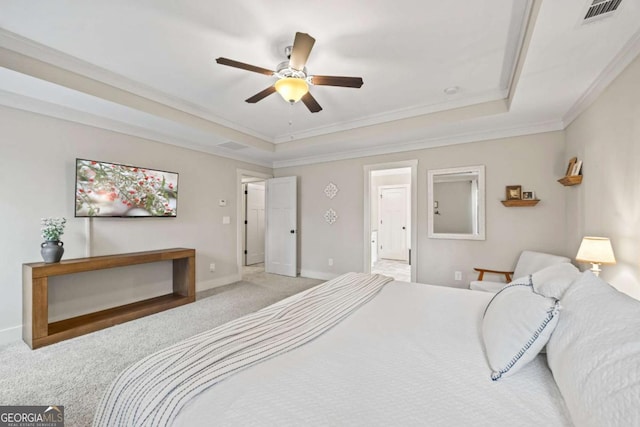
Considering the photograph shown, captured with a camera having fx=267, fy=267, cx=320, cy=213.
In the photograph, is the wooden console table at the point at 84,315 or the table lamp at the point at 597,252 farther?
the wooden console table at the point at 84,315

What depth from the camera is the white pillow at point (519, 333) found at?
1052 mm

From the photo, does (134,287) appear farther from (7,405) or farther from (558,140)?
(558,140)

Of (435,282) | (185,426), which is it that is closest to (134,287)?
(185,426)

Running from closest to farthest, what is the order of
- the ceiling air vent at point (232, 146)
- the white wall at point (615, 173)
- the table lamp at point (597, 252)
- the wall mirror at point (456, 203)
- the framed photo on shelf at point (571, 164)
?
the white wall at point (615, 173)
the table lamp at point (597, 252)
the framed photo on shelf at point (571, 164)
the wall mirror at point (456, 203)
the ceiling air vent at point (232, 146)

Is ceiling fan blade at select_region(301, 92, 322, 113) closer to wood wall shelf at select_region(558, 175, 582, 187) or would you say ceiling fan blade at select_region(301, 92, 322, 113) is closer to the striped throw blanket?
the striped throw blanket

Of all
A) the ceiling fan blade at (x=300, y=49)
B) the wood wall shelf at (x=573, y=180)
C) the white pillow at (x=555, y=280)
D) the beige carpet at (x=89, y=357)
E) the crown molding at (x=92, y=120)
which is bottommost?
the beige carpet at (x=89, y=357)

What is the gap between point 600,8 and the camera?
1.54 meters

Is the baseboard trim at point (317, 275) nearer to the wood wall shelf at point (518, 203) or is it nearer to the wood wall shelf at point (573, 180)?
the wood wall shelf at point (518, 203)

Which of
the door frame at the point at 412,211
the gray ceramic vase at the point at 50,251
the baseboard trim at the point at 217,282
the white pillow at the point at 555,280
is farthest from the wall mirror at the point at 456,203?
the gray ceramic vase at the point at 50,251

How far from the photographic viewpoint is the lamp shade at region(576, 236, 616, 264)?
6.88 ft

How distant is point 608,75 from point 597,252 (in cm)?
143

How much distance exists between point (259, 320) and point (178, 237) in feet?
10.3

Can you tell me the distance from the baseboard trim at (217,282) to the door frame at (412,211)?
2322 mm

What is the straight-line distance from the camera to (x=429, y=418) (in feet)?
2.70
